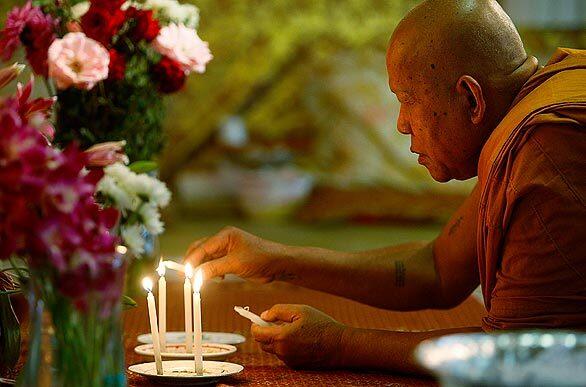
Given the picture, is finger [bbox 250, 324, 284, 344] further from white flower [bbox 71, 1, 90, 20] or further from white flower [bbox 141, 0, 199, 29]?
white flower [bbox 141, 0, 199, 29]

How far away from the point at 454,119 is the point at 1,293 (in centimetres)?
77

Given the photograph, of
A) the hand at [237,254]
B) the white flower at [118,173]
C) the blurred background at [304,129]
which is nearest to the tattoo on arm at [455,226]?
the hand at [237,254]

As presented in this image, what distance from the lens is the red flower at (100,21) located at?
1.93 metres

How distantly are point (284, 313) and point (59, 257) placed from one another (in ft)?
2.14

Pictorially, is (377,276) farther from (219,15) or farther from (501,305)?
(219,15)

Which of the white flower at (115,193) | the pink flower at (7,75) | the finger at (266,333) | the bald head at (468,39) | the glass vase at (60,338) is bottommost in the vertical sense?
the glass vase at (60,338)

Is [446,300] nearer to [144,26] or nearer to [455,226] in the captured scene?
[455,226]

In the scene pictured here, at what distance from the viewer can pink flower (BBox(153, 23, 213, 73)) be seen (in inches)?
82.7

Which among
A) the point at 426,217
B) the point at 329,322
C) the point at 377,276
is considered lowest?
the point at 329,322

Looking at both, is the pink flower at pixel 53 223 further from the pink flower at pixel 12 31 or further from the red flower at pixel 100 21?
the red flower at pixel 100 21

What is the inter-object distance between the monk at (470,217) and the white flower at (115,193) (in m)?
0.39

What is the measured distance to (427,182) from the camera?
4.48 metres

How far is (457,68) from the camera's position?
1.63m

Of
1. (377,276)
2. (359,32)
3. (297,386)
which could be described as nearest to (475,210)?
(377,276)
